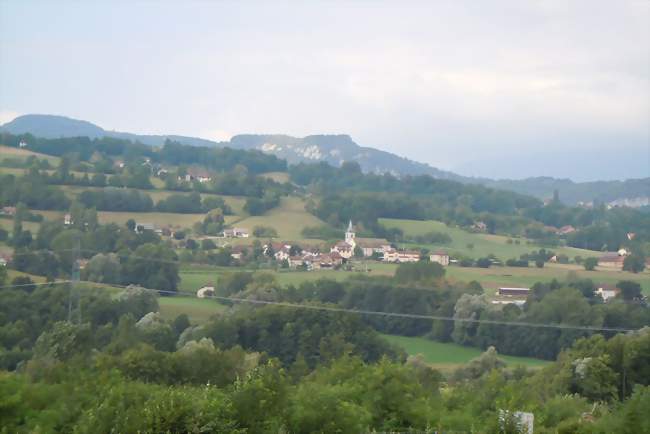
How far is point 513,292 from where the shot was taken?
43938mm

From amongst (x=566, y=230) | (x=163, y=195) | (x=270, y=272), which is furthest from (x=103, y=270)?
(x=566, y=230)

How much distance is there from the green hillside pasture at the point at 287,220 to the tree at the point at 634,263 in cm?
1798

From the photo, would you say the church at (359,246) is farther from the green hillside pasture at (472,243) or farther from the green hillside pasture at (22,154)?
the green hillside pasture at (22,154)

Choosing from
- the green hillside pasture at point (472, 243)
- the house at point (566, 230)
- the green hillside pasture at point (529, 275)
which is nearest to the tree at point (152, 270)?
the green hillside pasture at point (529, 275)

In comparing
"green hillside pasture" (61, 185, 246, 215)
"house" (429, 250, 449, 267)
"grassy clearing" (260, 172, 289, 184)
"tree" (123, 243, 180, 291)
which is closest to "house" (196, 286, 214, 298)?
"tree" (123, 243, 180, 291)

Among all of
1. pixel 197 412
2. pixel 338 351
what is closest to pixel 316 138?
pixel 338 351

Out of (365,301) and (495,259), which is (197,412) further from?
(495,259)

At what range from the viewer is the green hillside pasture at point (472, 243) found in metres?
58.7

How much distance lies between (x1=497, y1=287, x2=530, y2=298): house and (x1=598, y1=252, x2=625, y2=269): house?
12.0m

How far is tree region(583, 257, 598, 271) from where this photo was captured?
53.6 meters

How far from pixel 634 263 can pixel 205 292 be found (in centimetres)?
2417

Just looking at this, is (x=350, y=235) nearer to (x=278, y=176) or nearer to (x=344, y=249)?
(x=344, y=249)

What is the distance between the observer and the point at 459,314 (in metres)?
39.3

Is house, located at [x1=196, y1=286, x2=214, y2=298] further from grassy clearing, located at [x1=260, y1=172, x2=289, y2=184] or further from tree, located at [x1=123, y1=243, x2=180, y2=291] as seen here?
grassy clearing, located at [x1=260, y1=172, x2=289, y2=184]
